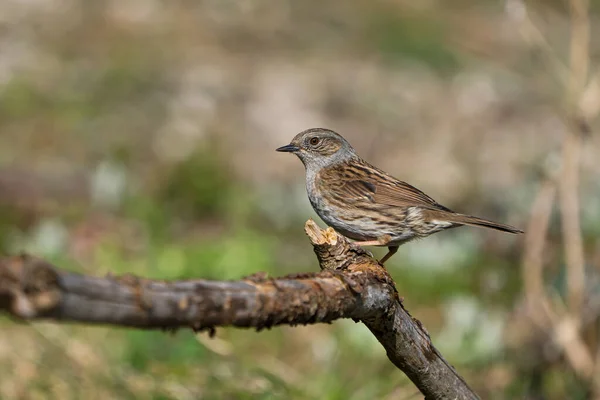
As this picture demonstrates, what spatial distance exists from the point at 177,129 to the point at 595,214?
4655 millimetres

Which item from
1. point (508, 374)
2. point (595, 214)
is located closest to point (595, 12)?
point (595, 214)

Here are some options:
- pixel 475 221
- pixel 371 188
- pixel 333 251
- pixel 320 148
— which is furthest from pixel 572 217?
→ pixel 333 251

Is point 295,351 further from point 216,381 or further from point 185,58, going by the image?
point 185,58

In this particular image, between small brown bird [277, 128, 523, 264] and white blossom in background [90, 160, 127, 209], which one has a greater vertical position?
small brown bird [277, 128, 523, 264]

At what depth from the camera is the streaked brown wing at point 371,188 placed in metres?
5.17

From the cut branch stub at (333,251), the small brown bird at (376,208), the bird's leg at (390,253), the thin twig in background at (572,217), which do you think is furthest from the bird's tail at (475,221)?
the cut branch stub at (333,251)

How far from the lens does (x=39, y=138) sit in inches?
425

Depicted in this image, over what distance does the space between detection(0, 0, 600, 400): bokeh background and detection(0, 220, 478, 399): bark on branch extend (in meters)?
1.65

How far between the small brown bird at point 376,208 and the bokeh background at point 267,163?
2.77 feet

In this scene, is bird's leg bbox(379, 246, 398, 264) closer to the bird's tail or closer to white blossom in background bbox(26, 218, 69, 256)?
the bird's tail

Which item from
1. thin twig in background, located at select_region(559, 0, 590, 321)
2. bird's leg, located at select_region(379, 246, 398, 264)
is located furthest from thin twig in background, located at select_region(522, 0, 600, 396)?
bird's leg, located at select_region(379, 246, 398, 264)

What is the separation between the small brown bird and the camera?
5020 millimetres

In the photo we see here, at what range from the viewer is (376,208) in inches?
201

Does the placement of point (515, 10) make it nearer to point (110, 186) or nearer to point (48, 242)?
point (48, 242)
